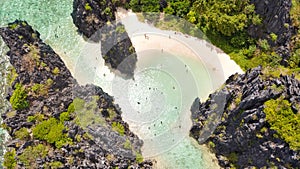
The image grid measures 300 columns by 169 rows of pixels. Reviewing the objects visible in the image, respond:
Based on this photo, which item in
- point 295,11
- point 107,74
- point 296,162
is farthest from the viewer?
point 107,74

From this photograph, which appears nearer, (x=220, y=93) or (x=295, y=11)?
(x=220, y=93)

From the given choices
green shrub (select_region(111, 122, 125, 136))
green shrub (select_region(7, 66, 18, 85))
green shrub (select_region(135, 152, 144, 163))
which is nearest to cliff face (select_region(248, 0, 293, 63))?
green shrub (select_region(111, 122, 125, 136))

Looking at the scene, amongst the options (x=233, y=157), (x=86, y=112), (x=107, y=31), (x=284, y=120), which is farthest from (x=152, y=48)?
(x=284, y=120)

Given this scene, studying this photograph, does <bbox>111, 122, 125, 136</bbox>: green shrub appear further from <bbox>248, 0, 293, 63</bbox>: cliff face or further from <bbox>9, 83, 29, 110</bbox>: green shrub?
<bbox>248, 0, 293, 63</bbox>: cliff face

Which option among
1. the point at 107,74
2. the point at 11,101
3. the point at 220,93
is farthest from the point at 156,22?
the point at 11,101

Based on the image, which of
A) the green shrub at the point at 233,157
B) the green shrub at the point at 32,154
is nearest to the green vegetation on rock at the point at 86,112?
the green shrub at the point at 32,154

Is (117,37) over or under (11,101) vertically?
over

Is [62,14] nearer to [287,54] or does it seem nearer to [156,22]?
[156,22]
